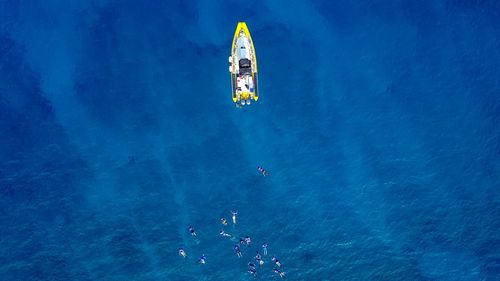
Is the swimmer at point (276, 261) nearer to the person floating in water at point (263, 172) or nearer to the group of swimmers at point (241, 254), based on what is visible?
the group of swimmers at point (241, 254)

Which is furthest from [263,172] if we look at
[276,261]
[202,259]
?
[202,259]

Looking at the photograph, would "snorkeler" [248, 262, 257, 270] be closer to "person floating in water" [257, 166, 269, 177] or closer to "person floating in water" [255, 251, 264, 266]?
"person floating in water" [255, 251, 264, 266]

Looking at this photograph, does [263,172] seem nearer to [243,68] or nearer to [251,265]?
[251,265]

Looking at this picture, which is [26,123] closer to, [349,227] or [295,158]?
[295,158]

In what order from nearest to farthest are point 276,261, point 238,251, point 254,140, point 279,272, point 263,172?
point 279,272, point 276,261, point 238,251, point 263,172, point 254,140

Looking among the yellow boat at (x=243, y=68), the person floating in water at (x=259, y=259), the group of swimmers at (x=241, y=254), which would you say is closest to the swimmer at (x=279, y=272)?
the group of swimmers at (x=241, y=254)

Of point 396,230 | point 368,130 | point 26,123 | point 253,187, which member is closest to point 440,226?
Result: point 396,230
